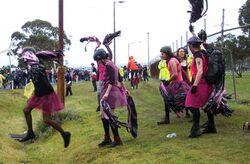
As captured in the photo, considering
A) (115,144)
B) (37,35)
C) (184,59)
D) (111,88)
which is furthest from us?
(37,35)

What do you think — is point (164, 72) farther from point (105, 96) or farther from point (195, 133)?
point (105, 96)

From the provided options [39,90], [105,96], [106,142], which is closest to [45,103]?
[39,90]

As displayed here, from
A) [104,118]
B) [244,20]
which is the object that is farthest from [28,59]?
[244,20]

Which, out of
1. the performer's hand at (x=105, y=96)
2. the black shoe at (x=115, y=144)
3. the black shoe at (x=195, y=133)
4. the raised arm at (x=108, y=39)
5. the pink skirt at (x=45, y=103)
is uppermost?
the raised arm at (x=108, y=39)

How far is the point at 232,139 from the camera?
882 centimetres

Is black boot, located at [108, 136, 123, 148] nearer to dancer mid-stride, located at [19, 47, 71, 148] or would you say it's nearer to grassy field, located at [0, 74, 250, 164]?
grassy field, located at [0, 74, 250, 164]

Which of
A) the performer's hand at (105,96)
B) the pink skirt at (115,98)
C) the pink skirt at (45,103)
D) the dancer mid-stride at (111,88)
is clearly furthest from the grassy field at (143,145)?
the pink skirt at (45,103)

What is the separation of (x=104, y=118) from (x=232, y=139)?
249 cm

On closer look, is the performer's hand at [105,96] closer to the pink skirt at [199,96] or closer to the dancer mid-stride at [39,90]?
the dancer mid-stride at [39,90]

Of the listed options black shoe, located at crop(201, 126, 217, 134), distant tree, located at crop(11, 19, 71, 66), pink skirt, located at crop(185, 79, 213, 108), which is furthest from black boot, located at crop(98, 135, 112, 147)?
distant tree, located at crop(11, 19, 71, 66)

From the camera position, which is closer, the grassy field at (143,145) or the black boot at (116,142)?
the grassy field at (143,145)

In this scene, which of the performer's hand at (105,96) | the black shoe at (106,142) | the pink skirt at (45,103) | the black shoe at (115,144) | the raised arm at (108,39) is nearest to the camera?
the pink skirt at (45,103)

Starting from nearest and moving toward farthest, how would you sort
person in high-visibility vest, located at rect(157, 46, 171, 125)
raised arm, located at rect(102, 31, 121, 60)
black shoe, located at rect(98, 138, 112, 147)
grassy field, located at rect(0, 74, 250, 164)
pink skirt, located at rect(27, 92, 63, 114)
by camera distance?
grassy field, located at rect(0, 74, 250, 164), pink skirt, located at rect(27, 92, 63, 114), black shoe, located at rect(98, 138, 112, 147), raised arm, located at rect(102, 31, 121, 60), person in high-visibility vest, located at rect(157, 46, 171, 125)

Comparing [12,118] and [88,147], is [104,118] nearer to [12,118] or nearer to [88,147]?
[88,147]
